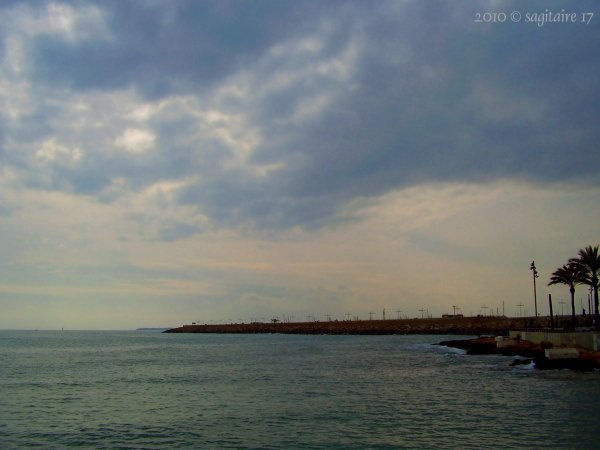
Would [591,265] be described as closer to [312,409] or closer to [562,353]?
[562,353]

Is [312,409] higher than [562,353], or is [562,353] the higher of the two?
[562,353]

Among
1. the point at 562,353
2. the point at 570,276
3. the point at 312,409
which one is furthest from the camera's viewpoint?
the point at 570,276

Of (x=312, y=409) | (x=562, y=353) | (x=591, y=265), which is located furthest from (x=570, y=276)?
(x=312, y=409)

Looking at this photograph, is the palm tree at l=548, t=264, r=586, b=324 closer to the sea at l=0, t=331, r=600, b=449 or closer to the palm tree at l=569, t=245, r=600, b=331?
the palm tree at l=569, t=245, r=600, b=331

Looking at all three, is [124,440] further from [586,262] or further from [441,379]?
[586,262]

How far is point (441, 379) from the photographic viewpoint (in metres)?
38.6

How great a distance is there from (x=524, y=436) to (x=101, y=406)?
22.7 m

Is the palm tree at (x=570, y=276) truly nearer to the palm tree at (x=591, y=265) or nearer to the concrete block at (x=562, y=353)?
the palm tree at (x=591, y=265)

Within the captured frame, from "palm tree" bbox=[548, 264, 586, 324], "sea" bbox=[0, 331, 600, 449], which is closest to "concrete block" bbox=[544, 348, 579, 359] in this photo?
"sea" bbox=[0, 331, 600, 449]

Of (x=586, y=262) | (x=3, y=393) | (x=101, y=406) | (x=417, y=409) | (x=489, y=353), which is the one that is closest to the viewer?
(x=417, y=409)

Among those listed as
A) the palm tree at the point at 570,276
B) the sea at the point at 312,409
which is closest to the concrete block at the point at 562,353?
the sea at the point at 312,409

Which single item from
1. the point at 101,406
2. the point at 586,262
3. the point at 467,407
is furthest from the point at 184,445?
the point at 586,262

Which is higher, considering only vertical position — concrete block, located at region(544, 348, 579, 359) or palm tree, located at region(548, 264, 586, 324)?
palm tree, located at region(548, 264, 586, 324)

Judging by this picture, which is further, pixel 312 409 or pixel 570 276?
pixel 570 276
